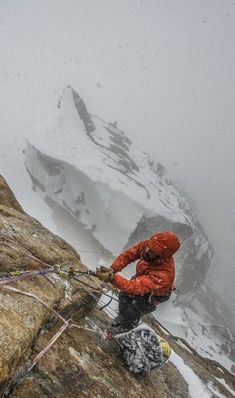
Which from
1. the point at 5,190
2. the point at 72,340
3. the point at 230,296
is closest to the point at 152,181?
the point at 5,190

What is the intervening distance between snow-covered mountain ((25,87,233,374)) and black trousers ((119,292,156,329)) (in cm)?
3061

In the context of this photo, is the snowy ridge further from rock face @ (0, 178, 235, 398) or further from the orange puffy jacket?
the orange puffy jacket

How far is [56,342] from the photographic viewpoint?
4.78 metres

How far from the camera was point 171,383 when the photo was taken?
21.9 feet

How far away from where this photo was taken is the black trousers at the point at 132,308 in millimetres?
5844

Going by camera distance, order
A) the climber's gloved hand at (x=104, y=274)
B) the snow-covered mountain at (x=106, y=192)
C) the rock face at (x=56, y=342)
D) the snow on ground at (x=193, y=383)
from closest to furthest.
Answer: the rock face at (x=56, y=342)
the climber's gloved hand at (x=104, y=274)
the snow on ground at (x=193, y=383)
the snow-covered mountain at (x=106, y=192)

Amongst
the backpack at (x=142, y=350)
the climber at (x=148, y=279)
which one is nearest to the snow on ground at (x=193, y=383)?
the backpack at (x=142, y=350)

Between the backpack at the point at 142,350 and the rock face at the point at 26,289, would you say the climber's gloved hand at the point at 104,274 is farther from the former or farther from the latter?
the backpack at the point at 142,350

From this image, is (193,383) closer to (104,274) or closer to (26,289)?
(104,274)

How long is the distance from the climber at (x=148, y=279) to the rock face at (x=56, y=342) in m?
0.69

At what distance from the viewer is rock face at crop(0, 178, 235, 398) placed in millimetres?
3583

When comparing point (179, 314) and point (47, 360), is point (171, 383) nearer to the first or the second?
point (47, 360)

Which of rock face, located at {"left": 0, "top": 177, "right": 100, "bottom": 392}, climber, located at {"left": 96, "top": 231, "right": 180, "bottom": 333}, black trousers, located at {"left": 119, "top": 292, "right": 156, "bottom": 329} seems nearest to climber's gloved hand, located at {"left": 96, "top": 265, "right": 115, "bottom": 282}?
climber, located at {"left": 96, "top": 231, "right": 180, "bottom": 333}

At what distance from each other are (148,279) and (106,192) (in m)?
32.0
